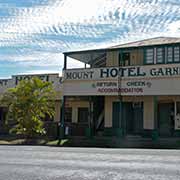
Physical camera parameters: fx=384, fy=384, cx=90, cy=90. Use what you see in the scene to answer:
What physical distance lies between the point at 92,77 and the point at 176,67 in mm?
5827

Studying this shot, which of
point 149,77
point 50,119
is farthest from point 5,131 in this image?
point 149,77

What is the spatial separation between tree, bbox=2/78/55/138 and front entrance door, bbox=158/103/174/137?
8009mm

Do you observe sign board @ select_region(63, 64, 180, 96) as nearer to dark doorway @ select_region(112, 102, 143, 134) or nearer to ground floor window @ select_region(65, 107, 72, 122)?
dark doorway @ select_region(112, 102, 143, 134)

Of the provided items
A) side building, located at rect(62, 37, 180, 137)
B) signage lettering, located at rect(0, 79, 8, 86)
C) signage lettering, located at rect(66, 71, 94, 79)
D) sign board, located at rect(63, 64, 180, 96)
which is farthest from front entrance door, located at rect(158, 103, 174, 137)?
signage lettering, located at rect(0, 79, 8, 86)

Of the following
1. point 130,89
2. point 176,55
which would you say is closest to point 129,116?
point 130,89

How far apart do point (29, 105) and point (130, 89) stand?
22.9ft

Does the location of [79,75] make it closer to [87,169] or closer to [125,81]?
[125,81]

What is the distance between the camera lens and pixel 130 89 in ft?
83.0

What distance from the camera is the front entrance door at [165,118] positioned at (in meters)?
26.8

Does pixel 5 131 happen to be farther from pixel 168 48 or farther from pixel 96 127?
pixel 168 48

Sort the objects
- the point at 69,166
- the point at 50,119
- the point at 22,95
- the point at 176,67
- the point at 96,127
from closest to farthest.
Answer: the point at 69,166 → the point at 176,67 → the point at 22,95 → the point at 96,127 → the point at 50,119

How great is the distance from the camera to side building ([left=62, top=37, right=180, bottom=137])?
24641 mm

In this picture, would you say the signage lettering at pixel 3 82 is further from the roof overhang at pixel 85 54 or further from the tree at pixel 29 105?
the roof overhang at pixel 85 54

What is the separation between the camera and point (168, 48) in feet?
83.7
